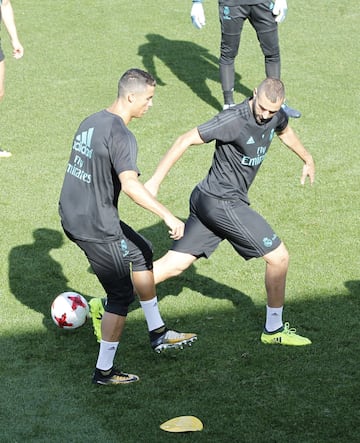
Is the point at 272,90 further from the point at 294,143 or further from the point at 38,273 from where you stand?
the point at 38,273

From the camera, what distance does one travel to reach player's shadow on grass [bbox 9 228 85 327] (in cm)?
815

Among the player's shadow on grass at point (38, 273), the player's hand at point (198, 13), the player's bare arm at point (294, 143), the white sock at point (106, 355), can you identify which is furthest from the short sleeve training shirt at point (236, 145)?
the player's hand at point (198, 13)

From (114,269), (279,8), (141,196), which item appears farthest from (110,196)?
(279,8)

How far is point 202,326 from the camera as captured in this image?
7.70 m

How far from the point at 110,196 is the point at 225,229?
1.14 meters

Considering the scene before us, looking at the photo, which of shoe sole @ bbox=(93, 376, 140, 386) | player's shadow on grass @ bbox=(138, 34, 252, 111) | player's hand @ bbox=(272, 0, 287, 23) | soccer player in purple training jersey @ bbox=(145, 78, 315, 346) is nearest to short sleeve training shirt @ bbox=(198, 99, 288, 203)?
soccer player in purple training jersey @ bbox=(145, 78, 315, 346)

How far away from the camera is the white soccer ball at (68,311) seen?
7469 millimetres

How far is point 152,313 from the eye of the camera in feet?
24.0

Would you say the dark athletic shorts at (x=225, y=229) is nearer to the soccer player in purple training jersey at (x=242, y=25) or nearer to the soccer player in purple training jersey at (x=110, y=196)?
the soccer player in purple training jersey at (x=110, y=196)

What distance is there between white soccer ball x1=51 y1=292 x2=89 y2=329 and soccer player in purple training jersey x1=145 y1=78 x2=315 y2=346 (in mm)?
654

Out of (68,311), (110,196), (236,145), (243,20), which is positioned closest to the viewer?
(110,196)

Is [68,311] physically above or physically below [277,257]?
below

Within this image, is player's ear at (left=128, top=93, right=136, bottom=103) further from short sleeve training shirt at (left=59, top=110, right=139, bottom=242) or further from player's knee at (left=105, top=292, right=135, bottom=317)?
player's knee at (left=105, top=292, right=135, bottom=317)

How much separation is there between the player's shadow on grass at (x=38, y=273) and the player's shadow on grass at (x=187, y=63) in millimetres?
4321
